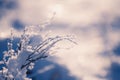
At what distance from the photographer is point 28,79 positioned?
830 inches

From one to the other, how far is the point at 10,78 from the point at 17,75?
0.27 metres

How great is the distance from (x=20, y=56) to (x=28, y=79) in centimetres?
82

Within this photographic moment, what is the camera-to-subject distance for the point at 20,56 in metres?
20.9

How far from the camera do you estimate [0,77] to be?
20969 millimetres

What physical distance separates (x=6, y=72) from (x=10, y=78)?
10.4 inches

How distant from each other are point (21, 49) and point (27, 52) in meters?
0.27

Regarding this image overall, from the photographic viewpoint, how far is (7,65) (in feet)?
69.1

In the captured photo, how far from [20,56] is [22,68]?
1.32ft

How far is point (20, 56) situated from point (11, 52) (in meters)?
0.33

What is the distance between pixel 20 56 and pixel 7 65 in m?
0.55

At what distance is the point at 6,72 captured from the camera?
820 inches

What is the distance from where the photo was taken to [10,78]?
2070 cm

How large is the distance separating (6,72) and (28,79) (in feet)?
2.56

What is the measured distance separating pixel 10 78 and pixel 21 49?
100 centimetres
